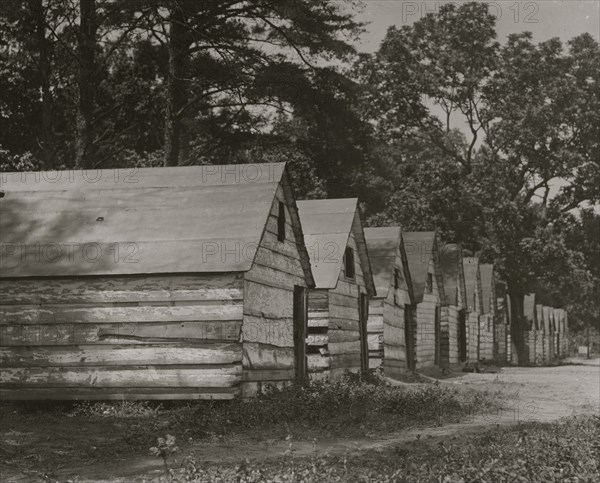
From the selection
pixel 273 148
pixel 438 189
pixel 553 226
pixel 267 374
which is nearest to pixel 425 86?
pixel 438 189

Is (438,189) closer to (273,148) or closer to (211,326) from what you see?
(273,148)

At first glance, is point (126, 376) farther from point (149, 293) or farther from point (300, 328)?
point (300, 328)

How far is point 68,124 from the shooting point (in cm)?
4231

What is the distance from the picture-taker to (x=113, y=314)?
1697 cm

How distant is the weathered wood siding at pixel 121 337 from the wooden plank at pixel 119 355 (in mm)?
18

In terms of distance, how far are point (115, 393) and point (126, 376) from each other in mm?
380

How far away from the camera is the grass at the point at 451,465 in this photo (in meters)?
8.91

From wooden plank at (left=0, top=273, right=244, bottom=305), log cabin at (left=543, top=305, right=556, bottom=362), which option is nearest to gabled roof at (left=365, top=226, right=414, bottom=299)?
wooden plank at (left=0, top=273, right=244, bottom=305)

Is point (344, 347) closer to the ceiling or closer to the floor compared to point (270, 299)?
closer to the floor

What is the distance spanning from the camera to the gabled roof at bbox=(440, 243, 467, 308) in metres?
39.9

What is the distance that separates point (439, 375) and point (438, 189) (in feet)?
57.2

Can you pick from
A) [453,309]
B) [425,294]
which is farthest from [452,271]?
[425,294]

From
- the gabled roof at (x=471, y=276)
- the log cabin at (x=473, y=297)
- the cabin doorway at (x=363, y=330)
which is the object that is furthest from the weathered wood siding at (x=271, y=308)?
the gabled roof at (x=471, y=276)

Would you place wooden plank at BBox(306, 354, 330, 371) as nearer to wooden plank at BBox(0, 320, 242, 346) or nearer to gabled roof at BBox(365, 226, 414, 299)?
wooden plank at BBox(0, 320, 242, 346)
